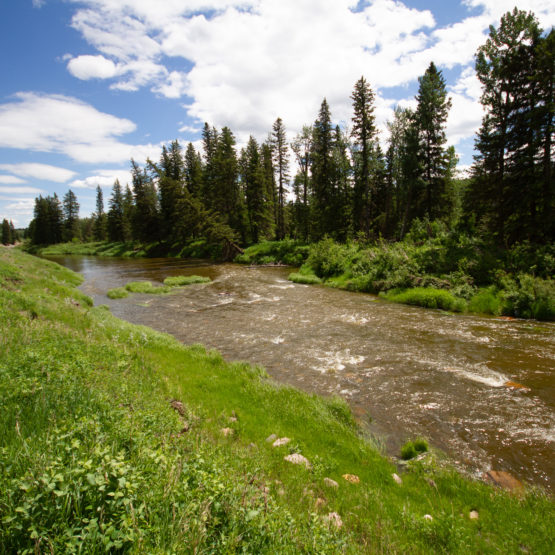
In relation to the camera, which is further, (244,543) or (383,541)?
(383,541)

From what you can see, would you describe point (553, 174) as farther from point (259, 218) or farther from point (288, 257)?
point (259, 218)

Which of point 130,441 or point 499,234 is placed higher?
point 499,234

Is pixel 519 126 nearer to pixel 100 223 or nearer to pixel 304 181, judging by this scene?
pixel 304 181

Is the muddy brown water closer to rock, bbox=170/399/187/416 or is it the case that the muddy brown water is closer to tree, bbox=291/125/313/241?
rock, bbox=170/399/187/416

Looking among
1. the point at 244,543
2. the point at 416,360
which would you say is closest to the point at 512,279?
the point at 416,360

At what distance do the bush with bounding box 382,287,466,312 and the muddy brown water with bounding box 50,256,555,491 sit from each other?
109cm

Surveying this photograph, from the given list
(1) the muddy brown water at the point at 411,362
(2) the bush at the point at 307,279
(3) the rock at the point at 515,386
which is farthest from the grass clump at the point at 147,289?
(3) the rock at the point at 515,386

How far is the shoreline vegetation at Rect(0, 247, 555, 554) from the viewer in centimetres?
234

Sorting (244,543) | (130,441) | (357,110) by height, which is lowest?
(244,543)

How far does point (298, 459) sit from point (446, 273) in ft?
61.2

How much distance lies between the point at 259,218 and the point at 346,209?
17.4 meters

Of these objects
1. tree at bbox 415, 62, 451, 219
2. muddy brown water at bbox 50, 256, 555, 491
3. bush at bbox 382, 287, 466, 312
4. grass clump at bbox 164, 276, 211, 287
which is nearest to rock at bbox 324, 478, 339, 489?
muddy brown water at bbox 50, 256, 555, 491

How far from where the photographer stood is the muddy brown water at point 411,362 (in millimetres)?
6562

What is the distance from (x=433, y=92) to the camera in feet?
105
